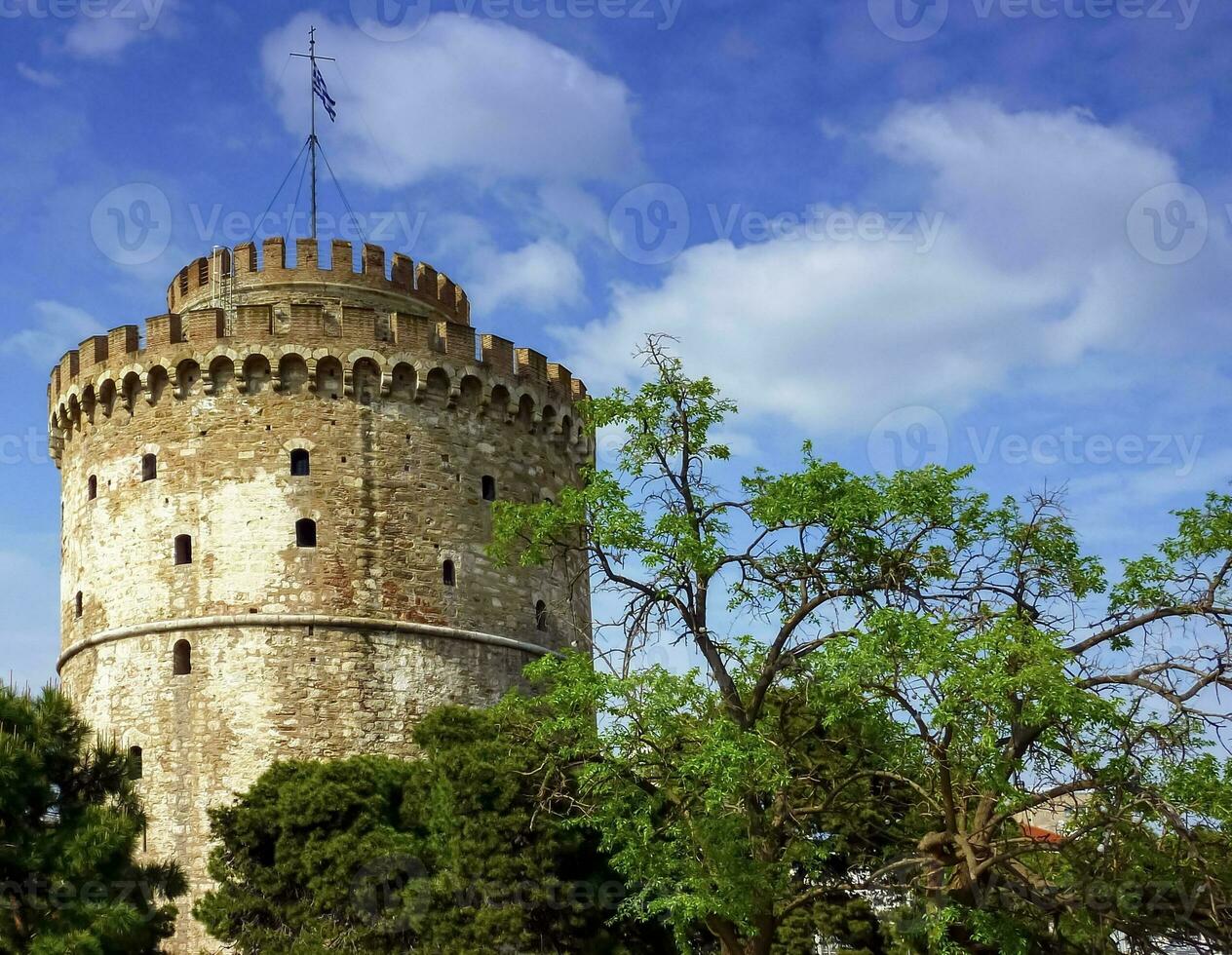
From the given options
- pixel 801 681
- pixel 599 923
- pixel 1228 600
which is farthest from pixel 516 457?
pixel 1228 600

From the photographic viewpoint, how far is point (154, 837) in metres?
25.6

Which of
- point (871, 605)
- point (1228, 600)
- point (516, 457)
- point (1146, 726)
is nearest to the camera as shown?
point (1146, 726)

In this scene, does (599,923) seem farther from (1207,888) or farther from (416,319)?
(416,319)

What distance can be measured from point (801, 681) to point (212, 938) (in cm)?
1208

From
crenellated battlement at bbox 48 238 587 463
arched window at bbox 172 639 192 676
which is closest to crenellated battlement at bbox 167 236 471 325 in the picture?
crenellated battlement at bbox 48 238 587 463

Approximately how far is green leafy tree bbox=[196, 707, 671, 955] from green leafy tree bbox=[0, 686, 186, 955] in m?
1.90

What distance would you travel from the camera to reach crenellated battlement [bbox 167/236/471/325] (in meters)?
29.3

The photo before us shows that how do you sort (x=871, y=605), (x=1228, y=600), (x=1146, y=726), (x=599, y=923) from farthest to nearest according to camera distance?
(x=599, y=923) → (x=871, y=605) → (x=1228, y=600) → (x=1146, y=726)

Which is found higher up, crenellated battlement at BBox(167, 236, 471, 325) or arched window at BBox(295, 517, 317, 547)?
crenellated battlement at BBox(167, 236, 471, 325)

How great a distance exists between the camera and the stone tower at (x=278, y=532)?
26.0 meters

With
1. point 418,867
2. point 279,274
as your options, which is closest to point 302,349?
point 279,274

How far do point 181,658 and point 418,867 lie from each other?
6.94m
